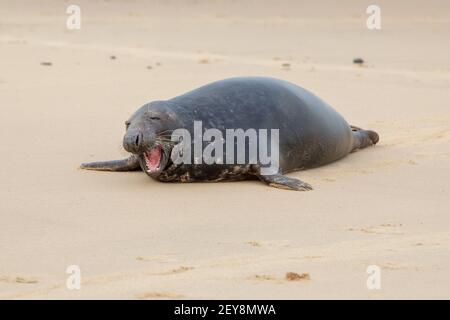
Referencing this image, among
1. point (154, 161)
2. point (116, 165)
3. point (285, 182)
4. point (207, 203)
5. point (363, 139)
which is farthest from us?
point (363, 139)

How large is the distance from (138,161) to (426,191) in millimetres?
1661

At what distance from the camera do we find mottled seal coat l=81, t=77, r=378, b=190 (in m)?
5.88

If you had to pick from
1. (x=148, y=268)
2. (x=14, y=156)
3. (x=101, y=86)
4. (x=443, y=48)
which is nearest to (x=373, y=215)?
(x=148, y=268)

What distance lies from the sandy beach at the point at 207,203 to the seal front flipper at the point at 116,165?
83 millimetres

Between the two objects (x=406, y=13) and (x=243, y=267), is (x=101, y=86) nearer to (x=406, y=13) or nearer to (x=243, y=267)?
(x=243, y=267)

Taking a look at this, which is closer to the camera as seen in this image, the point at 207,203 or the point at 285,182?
the point at 207,203

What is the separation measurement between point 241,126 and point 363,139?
4.22 feet

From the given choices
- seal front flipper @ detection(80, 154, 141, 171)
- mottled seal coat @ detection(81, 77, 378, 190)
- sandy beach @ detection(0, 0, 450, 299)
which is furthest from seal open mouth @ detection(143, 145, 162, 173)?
seal front flipper @ detection(80, 154, 141, 171)

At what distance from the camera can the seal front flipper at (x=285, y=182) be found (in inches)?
225

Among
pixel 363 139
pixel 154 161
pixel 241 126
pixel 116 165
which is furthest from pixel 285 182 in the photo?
pixel 363 139

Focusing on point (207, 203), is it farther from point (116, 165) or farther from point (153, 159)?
point (116, 165)

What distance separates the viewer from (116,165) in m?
6.27

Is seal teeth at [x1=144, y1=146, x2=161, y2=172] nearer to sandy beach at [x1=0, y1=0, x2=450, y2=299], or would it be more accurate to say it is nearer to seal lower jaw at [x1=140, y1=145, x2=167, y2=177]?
seal lower jaw at [x1=140, y1=145, x2=167, y2=177]

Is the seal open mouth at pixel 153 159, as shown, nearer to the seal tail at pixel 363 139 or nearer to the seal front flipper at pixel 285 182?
the seal front flipper at pixel 285 182
